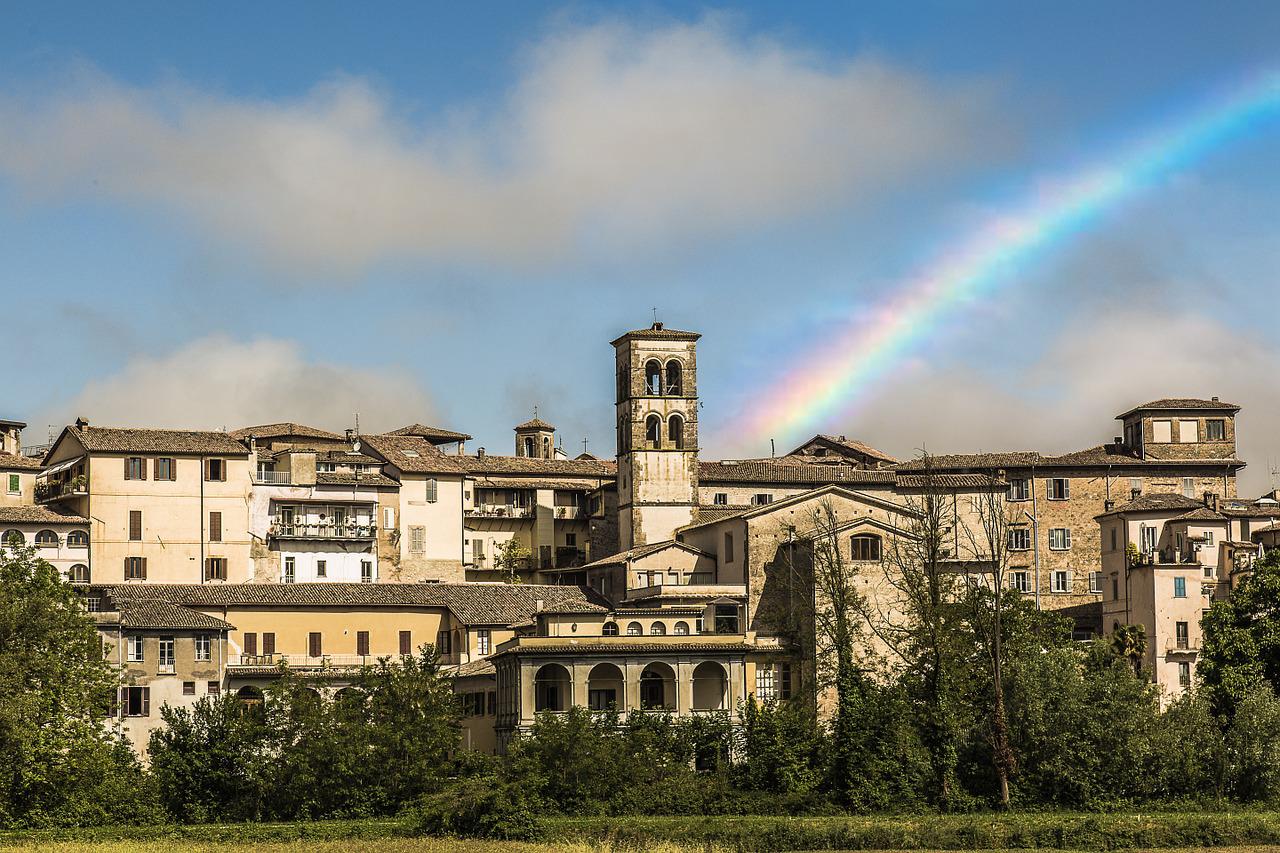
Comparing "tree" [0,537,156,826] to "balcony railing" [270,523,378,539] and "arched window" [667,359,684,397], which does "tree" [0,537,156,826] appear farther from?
"arched window" [667,359,684,397]

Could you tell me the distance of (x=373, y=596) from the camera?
88.3m

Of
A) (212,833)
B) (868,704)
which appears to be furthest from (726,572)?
(212,833)

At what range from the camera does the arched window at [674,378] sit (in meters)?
103

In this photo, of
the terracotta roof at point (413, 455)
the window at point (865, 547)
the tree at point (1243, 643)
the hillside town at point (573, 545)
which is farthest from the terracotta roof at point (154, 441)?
the tree at point (1243, 643)

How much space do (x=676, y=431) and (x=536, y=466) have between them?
11487 mm

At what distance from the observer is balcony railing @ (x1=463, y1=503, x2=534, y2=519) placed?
10611 centimetres

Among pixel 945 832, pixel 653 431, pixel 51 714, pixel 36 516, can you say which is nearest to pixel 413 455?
pixel 653 431

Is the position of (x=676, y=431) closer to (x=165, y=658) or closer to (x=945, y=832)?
(x=165, y=658)

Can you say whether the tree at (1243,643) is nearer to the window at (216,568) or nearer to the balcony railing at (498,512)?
the balcony railing at (498,512)

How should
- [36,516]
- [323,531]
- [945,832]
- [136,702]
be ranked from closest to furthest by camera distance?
[945,832] < [136,702] < [36,516] < [323,531]

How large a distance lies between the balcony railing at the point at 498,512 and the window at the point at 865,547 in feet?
89.4

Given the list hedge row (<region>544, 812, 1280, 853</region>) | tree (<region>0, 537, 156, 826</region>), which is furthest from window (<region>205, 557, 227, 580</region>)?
hedge row (<region>544, 812, 1280, 853</region>)

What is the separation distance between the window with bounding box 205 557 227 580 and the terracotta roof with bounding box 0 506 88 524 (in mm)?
5881

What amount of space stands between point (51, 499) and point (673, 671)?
109 feet
